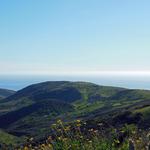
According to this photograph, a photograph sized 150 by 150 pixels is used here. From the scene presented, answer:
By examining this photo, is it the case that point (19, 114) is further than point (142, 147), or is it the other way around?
point (19, 114)

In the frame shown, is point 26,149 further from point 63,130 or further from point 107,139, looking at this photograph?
point 107,139

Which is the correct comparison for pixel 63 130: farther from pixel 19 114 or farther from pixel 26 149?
pixel 19 114

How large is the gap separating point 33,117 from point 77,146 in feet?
557

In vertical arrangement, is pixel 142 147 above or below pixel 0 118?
above

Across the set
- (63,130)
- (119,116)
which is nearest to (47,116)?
(119,116)

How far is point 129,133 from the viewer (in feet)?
38.1

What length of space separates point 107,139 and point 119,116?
75.6 metres

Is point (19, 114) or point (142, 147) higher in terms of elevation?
point (142, 147)

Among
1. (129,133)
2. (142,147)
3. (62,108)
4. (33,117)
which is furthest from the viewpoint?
(62,108)

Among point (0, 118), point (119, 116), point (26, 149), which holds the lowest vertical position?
point (0, 118)

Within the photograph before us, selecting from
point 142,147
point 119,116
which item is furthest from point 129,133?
point 119,116

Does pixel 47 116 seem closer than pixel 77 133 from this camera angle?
No

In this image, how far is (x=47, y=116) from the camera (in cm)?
18062

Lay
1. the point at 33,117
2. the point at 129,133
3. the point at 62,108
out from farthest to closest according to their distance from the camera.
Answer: the point at 62,108
the point at 33,117
the point at 129,133
